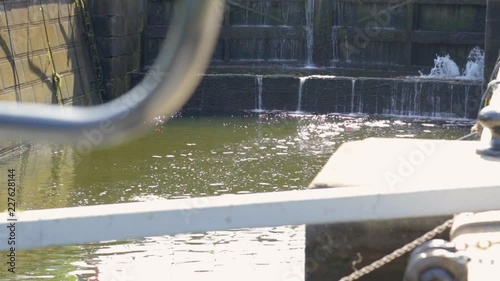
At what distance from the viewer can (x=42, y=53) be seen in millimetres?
13305

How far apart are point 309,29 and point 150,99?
16.4 metres

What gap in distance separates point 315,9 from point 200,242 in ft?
32.4

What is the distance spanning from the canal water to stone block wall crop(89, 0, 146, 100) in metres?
1.54

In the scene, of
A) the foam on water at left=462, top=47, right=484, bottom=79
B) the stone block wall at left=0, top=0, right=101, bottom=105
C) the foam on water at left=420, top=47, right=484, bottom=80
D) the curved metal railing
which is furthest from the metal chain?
the foam on water at left=462, top=47, right=484, bottom=79

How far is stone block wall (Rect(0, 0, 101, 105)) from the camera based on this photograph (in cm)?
1227

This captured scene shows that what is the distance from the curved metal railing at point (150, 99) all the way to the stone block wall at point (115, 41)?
14.3m

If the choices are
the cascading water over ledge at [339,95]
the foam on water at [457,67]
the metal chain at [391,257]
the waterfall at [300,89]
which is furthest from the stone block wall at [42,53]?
the metal chain at [391,257]

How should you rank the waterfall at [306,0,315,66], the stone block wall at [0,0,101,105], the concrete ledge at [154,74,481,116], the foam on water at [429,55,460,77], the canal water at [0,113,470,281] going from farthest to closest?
the waterfall at [306,0,315,66]
the foam on water at [429,55,460,77]
the concrete ledge at [154,74,481,116]
the stone block wall at [0,0,101,105]
the canal water at [0,113,470,281]

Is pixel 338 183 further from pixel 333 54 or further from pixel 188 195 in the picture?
pixel 333 54

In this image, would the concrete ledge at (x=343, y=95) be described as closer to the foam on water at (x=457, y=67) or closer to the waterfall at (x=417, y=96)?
the waterfall at (x=417, y=96)

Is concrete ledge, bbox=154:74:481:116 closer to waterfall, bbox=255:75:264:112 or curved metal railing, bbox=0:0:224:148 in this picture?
waterfall, bbox=255:75:264:112

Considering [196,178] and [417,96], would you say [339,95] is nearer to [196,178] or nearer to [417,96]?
[417,96]

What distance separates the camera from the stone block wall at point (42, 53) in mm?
12273

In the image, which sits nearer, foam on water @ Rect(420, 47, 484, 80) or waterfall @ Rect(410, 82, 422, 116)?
waterfall @ Rect(410, 82, 422, 116)
